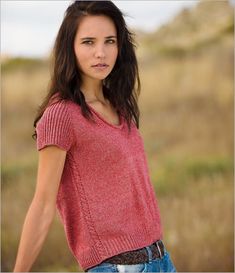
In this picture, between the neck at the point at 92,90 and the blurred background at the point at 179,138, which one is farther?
the blurred background at the point at 179,138

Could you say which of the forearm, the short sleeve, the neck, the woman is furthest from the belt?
the neck

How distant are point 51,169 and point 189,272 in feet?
9.59

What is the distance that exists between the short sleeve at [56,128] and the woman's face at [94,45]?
0.43ft

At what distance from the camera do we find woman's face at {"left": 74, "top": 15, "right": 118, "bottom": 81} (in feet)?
4.65

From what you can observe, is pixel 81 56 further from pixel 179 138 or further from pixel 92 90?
pixel 179 138

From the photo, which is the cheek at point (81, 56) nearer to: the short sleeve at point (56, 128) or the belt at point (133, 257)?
the short sleeve at point (56, 128)

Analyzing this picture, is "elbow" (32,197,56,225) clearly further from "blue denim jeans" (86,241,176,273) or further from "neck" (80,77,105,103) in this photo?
"neck" (80,77,105,103)

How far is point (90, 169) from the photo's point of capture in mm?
1364

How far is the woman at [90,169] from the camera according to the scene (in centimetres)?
132

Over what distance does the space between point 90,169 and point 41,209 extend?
144 mm

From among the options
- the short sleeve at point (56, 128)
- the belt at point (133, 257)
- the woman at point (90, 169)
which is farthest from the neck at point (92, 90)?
the belt at point (133, 257)

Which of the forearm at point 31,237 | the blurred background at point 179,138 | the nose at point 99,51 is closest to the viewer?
the forearm at point 31,237

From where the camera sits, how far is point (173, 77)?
7.62 meters

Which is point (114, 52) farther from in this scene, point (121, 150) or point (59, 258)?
point (59, 258)
